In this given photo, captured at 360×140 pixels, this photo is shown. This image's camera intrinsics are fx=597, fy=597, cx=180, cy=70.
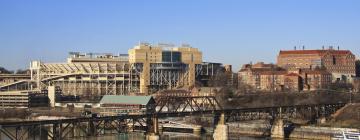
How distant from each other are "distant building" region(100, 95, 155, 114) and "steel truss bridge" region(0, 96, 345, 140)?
81.4ft

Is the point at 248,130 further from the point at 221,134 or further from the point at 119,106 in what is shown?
the point at 119,106

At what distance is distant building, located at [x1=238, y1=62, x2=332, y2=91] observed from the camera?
140000 mm

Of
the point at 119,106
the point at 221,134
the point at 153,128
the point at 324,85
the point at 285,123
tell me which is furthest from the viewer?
the point at 324,85

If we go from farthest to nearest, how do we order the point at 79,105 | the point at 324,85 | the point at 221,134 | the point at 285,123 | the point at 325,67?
the point at 325,67 < the point at 324,85 < the point at 79,105 < the point at 285,123 < the point at 221,134

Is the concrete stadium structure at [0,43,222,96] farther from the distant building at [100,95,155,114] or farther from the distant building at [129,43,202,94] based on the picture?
the distant building at [100,95,155,114]

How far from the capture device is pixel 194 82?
150 m

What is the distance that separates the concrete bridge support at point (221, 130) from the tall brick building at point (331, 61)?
10627 centimetres

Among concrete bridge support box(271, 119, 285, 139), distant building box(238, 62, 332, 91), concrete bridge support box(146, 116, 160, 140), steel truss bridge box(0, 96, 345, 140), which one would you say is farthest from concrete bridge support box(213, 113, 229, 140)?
distant building box(238, 62, 332, 91)

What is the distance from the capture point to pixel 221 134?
203 ft

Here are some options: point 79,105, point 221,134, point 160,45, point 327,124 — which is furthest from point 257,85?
point 221,134

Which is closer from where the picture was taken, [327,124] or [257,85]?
[327,124]

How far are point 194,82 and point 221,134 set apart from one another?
8829 centimetres

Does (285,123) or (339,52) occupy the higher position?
(339,52)

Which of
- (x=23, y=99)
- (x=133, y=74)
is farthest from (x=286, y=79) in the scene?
(x=23, y=99)
